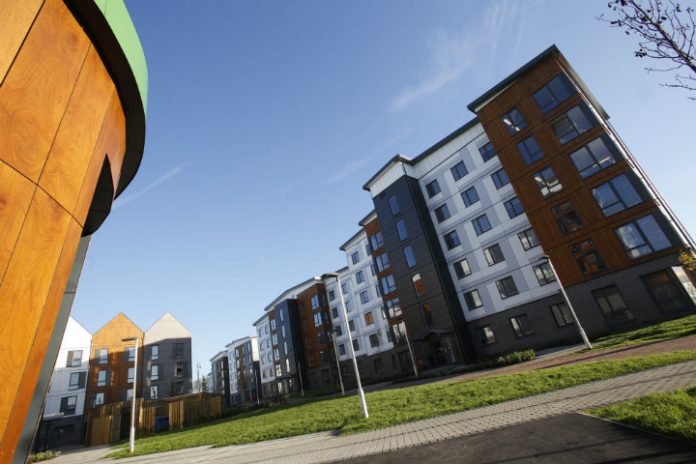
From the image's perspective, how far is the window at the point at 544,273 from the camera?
86.3 feet

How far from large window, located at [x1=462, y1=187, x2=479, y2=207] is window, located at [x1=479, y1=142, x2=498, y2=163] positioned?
3.00m

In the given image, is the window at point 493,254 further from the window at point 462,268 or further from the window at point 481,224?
the window at point 462,268

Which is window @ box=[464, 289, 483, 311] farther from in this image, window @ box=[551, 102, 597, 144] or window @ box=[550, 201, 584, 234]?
window @ box=[551, 102, 597, 144]

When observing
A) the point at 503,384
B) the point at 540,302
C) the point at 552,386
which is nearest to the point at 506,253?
the point at 540,302

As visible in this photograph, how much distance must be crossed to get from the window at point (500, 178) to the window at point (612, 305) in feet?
37.2

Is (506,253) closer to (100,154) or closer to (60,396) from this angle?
(100,154)

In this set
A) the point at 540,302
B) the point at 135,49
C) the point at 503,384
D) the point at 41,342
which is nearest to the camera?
the point at 41,342

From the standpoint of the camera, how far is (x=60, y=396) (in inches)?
1683

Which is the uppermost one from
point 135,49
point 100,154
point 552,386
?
point 135,49

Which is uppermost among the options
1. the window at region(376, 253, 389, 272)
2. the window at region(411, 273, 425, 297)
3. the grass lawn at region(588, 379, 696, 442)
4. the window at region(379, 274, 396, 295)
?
the window at region(376, 253, 389, 272)

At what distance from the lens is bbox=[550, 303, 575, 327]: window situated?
81.5ft

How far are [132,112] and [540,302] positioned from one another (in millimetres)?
29081

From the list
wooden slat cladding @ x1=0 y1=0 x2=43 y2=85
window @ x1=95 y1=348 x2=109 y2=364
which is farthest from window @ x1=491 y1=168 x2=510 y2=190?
Answer: window @ x1=95 y1=348 x2=109 y2=364

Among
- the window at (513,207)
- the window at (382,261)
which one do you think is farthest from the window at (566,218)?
the window at (382,261)
